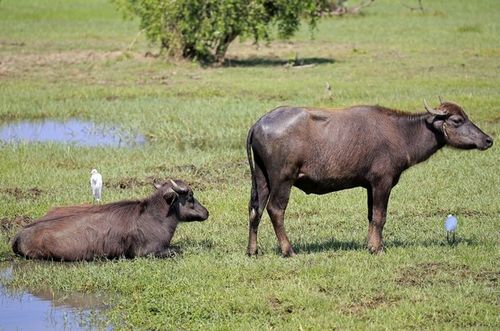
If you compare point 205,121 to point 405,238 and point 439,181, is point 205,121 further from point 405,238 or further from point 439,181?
point 405,238

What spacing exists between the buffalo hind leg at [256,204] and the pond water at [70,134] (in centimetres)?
647

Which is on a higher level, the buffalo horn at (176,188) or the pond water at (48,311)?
the buffalo horn at (176,188)

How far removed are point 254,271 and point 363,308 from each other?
1.32 m

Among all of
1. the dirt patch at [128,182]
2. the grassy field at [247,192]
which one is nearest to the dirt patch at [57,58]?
the grassy field at [247,192]

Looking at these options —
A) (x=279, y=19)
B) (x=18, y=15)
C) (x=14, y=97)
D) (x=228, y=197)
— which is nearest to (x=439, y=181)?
(x=228, y=197)

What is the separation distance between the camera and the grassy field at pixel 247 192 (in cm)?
795

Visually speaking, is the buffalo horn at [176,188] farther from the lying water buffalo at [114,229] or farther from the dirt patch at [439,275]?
the dirt patch at [439,275]

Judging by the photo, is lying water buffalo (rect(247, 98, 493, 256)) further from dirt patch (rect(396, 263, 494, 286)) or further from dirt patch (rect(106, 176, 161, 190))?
dirt patch (rect(106, 176, 161, 190))

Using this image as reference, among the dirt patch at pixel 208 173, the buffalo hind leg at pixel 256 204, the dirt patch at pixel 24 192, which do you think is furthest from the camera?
the dirt patch at pixel 208 173

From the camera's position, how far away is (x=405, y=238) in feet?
33.3

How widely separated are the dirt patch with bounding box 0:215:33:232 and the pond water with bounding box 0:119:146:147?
179 inches

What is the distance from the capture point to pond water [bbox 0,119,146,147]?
15.9 metres

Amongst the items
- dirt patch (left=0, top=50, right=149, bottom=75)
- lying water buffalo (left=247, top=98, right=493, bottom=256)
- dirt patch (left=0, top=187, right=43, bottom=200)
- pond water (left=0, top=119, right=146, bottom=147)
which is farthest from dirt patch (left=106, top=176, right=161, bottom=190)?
dirt patch (left=0, top=50, right=149, bottom=75)

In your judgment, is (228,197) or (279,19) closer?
(228,197)
